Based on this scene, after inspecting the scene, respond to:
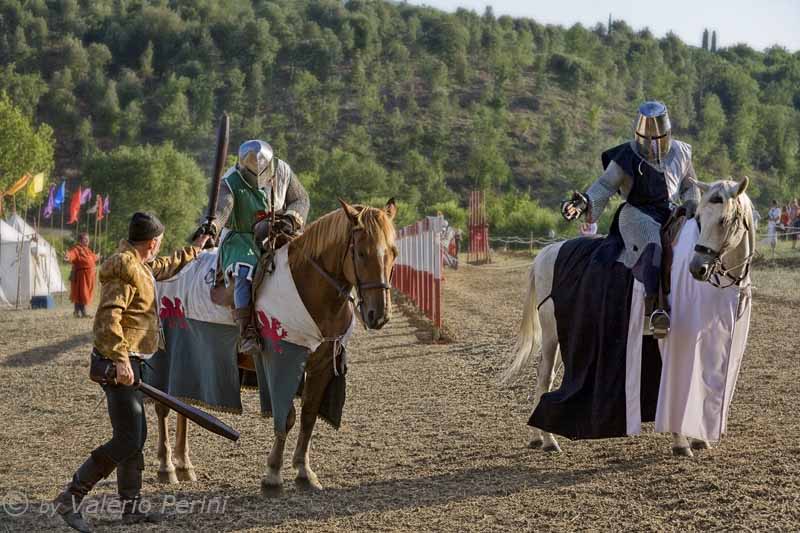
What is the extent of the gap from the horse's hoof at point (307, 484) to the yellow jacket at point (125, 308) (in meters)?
1.36

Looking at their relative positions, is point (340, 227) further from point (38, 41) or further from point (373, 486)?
point (38, 41)

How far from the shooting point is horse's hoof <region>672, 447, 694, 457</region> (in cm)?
675

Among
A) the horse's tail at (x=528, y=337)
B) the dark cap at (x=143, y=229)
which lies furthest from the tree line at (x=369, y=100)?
the dark cap at (x=143, y=229)

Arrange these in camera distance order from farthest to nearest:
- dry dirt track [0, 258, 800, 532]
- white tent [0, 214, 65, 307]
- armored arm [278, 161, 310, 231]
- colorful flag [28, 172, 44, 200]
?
colorful flag [28, 172, 44, 200], white tent [0, 214, 65, 307], armored arm [278, 161, 310, 231], dry dirt track [0, 258, 800, 532]

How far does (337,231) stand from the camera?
20.7 feet

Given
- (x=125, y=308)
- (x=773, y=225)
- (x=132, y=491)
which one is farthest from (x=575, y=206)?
(x=773, y=225)

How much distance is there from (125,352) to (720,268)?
359 cm

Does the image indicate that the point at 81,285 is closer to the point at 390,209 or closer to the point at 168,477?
the point at 168,477

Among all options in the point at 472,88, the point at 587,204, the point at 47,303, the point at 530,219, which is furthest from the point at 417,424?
the point at 472,88

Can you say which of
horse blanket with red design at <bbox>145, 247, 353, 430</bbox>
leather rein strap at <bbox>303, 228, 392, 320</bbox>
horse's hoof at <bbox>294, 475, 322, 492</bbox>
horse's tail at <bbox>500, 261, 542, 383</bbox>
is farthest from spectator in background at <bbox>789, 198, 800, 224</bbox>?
horse's hoof at <bbox>294, 475, 322, 492</bbox>

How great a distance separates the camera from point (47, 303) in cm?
2519

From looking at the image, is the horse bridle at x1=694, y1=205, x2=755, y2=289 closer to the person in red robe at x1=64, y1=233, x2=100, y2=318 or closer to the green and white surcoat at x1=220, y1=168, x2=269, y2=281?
the green and white surcoat at x1=220, y1=168, x2=269, y2=281

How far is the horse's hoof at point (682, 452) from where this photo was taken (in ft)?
22.1

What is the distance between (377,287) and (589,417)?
6.27ft
